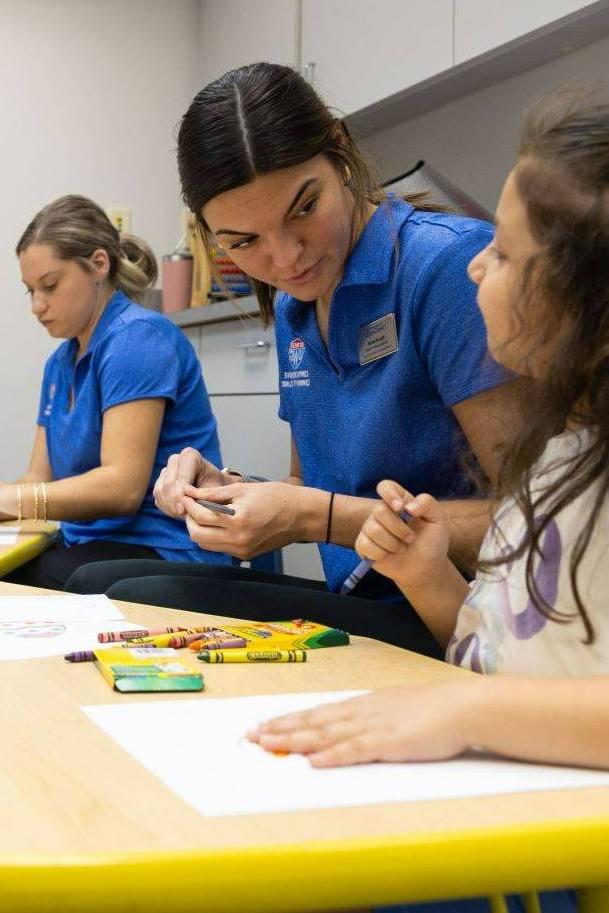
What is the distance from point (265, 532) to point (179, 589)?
0.12m

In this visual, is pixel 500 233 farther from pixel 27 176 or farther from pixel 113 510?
pixel 27 176

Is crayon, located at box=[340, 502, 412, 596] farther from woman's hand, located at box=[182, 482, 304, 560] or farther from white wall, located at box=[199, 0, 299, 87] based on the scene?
white wall, located at box=[199, 0, 299, 87]

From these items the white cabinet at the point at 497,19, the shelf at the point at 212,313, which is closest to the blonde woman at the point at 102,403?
the shelf at the point at 212,313

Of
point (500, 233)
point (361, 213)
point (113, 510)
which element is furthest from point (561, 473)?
point (113, 510)

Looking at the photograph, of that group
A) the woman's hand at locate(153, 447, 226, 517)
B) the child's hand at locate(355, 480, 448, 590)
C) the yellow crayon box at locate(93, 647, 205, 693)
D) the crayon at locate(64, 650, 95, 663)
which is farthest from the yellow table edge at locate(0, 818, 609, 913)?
the woman's hand at locate(153, 447, 226, 517)

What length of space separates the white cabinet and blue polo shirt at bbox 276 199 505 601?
1.10 m

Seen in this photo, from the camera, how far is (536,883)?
47 centimetres

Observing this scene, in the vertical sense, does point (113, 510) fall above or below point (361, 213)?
below

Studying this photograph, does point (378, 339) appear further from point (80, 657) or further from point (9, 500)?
point (9, 500)

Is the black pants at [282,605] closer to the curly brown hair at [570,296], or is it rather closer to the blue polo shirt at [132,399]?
the curly brown hair at [570,296]

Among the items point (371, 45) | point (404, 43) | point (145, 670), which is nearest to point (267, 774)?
point (145, 670)

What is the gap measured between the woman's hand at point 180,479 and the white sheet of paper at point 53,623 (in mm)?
185

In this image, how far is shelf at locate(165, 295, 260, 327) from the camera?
291 cm

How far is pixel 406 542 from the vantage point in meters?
1.00
